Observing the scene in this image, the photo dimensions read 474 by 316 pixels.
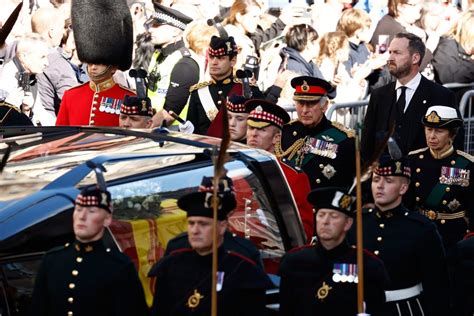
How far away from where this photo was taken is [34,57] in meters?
12.3

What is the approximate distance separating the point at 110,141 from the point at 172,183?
875 millimetres

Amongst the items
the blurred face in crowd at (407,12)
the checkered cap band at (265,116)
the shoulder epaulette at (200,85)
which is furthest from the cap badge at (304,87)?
the blurred face in crowd at (407,12)

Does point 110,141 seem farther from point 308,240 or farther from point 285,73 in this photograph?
point 285,73

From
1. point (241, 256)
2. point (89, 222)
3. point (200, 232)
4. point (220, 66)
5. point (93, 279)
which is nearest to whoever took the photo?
point (89, 222)

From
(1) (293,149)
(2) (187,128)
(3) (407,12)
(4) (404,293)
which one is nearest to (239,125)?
(1) (293,149)

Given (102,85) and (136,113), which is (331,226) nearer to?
(136,113)

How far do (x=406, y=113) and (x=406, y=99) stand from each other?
0.38 ft

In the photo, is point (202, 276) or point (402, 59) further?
point (402, 59)

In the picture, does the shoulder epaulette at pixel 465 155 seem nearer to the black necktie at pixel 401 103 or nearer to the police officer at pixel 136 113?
the black necktie at pixel 401 103

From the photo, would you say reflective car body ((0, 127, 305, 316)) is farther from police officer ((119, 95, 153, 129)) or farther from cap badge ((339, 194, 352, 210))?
police officer ((119, 95, 153, 129))

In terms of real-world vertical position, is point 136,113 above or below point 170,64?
below

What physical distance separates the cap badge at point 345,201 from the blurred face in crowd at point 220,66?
3.55m

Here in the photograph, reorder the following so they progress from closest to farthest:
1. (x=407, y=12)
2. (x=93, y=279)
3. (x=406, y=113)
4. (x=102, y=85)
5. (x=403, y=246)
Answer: (x=93, y=279) < (x=403, y=246) < (x=102, y=85) < (x=406, y=113) < (x=407, y=12)

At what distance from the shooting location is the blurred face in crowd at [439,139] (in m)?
10.4
